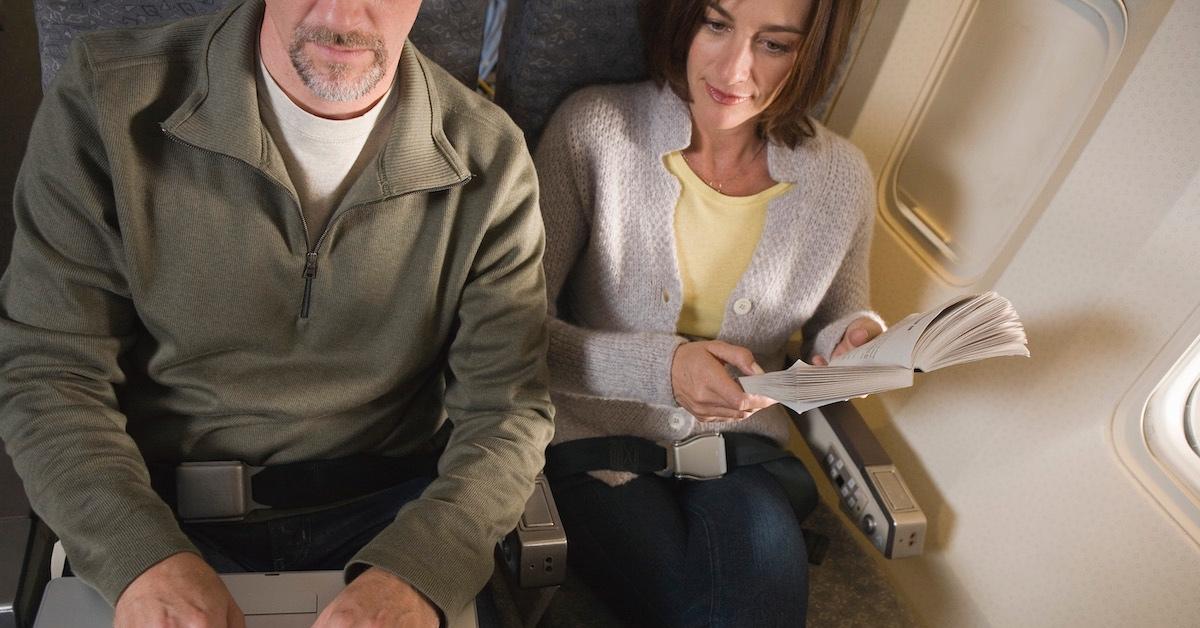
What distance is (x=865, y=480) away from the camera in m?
1.74

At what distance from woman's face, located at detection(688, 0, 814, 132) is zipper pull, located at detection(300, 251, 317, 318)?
2.46ft

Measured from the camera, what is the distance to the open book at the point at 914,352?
1420 mm

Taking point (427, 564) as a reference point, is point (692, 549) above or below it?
below

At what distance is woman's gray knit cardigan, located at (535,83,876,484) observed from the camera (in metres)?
1.71

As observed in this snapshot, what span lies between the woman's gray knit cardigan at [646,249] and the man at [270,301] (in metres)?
0.23

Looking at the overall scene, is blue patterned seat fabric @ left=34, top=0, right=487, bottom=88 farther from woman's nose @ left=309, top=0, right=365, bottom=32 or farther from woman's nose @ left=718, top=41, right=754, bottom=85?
woman's nose @ left=718, top=41, right=754, bottom=85

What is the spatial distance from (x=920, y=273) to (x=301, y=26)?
142cm

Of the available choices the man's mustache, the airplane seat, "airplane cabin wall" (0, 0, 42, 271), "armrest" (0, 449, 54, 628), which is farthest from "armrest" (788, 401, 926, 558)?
"airplane cabin wall" (0, 0, 42, 271)

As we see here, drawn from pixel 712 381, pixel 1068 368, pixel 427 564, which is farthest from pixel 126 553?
pixel 1068 368

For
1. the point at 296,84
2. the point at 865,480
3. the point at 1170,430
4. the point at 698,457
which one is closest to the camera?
the point at 296,84

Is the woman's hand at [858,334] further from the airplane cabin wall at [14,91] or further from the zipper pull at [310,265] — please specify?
the airplane cabin wall at [14,91]

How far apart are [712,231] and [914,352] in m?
0.51

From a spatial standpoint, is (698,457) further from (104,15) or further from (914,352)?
(104,15)

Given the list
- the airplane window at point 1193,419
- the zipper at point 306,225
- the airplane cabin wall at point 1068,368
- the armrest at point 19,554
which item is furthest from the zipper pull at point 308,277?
the airplane window at point 1193,419
